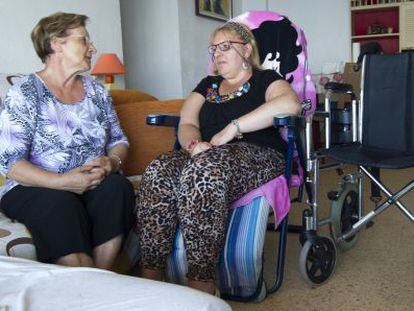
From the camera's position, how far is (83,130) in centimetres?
177

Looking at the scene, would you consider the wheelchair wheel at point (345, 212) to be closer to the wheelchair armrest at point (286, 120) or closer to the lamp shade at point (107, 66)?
the wheelchair armrest at point (286, 120)

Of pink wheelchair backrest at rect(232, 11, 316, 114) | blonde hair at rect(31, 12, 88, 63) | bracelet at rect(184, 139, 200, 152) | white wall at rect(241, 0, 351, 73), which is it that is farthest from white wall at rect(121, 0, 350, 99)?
blonde hair at rect(31, 12, 88, 63)

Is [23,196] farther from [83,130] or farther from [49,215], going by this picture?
[83,130]

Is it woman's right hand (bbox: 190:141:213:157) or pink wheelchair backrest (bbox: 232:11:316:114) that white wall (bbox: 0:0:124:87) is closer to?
pink wheelchair backrest (bbox: 232:11:316:114)

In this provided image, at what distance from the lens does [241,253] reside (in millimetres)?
1667

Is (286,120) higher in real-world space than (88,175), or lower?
higher

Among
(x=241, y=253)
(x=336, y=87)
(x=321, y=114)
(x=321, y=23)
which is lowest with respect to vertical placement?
(x=241, y=253)

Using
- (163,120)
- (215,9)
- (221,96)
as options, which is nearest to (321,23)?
(215,9)

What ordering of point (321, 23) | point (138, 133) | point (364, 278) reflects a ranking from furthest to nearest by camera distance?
point (321, 23)
point (138, 133)
point (364, 278)

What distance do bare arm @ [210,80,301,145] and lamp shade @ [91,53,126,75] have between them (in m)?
1.96

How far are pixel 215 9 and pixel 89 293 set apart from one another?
195 inches

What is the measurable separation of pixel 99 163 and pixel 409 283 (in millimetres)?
1242

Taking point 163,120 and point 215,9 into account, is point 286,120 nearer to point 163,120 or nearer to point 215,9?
point 163,120

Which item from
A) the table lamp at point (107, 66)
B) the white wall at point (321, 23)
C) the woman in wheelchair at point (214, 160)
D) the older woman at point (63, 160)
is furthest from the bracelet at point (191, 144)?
the white wall at point (321, 23)
